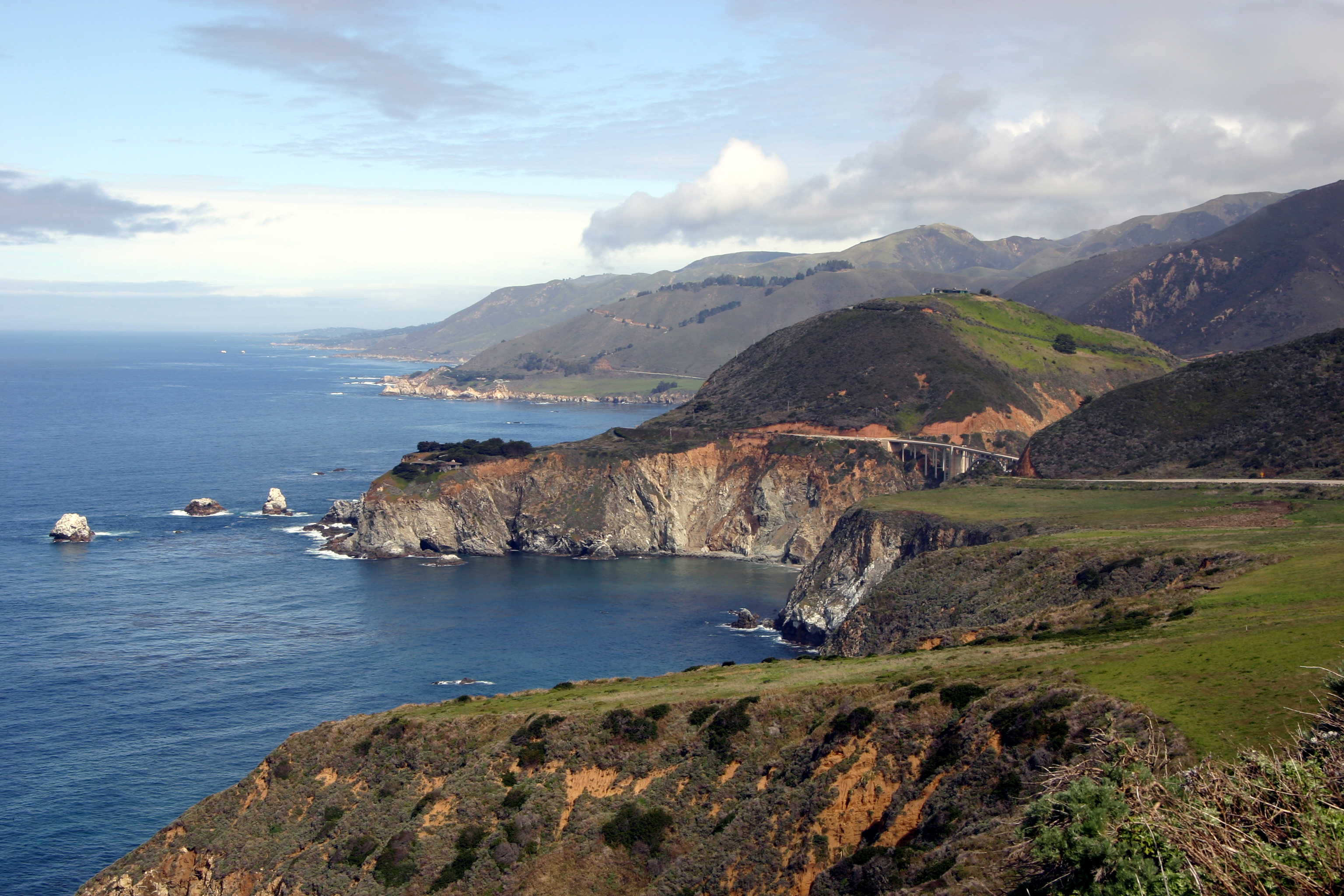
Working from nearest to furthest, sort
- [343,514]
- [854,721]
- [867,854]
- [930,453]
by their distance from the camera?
[867,854] → [854,721] → [343,514] → [930,453]

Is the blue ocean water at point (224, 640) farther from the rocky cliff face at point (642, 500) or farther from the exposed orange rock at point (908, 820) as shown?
the exposed orange rock at point (908, 820)

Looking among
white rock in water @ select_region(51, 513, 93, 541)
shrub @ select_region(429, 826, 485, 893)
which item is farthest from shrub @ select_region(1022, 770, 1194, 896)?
white rock in water @ select_region(51, 513, 93, 541)

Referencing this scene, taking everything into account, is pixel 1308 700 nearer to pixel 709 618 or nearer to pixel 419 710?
pixel 419 710

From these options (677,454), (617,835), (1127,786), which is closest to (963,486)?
(677,454)

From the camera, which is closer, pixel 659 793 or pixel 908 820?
pixel 908 820

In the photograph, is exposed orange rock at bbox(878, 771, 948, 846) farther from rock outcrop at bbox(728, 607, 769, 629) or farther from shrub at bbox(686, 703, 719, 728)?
rock outcrop at bbox(728, 607, 769, 629)

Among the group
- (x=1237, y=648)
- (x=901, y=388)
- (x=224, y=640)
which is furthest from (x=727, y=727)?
(x=901, y=388)

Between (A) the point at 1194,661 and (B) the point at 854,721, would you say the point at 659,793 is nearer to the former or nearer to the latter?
(B) the point at 854,721

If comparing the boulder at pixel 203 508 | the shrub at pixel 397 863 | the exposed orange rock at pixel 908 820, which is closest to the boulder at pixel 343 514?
the boulder at pixel 203 508
